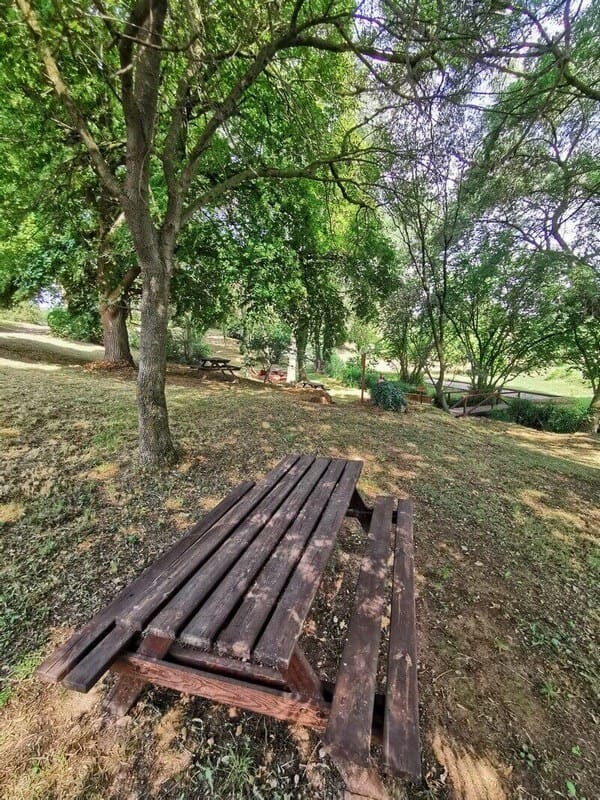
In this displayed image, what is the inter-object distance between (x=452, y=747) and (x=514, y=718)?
39 cm

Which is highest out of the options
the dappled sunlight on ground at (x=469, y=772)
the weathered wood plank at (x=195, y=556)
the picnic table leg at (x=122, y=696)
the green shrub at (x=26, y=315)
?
the green shrub at (x=26, y=315)

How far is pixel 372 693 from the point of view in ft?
3.86

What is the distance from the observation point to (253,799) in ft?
4.20

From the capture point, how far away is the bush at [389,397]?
792cm

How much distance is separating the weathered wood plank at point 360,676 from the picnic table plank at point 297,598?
0.76ft

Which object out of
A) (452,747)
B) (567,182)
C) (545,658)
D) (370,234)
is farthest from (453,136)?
(452,747)

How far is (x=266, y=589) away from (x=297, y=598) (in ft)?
0.47

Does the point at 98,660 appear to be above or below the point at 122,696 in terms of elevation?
above

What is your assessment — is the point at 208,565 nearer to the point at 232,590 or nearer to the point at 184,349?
the point at 232,590

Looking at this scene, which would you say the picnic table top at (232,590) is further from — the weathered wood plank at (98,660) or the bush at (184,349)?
the bush at (184,349)

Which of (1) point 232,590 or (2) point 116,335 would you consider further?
(2) point 116,335

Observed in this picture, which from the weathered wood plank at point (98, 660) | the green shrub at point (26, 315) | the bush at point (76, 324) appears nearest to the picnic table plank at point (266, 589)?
the weathered wood plank at point (98, 660)

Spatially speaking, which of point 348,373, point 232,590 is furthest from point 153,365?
point 348,373

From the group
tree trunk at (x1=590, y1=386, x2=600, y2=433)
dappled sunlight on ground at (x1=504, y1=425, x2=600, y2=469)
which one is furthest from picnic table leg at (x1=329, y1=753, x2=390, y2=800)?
tree trunk at (x1=590, y1=386, x2=600, y2=433)
